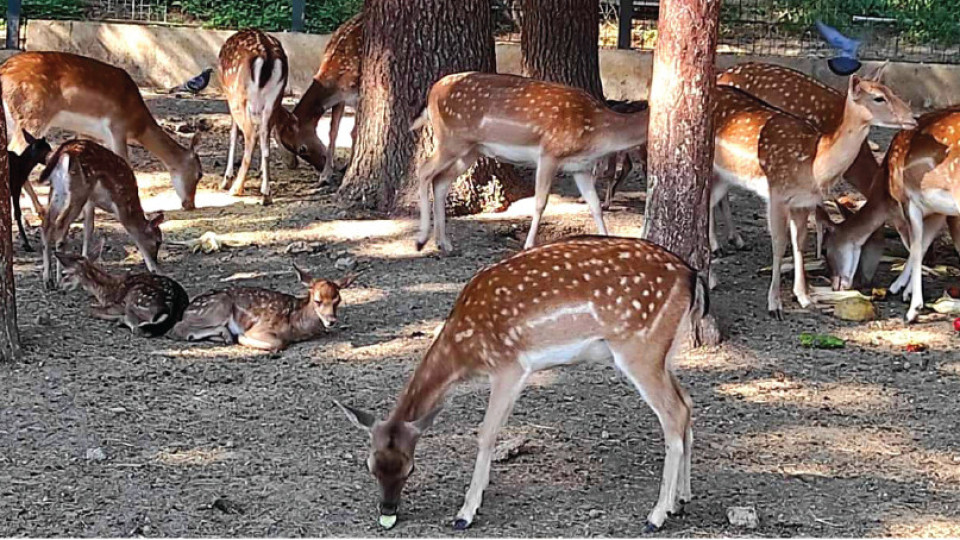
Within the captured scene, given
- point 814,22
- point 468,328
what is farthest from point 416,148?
point 814,22

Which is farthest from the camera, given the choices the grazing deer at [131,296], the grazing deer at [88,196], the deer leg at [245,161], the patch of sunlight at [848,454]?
the deer leg at [245,161]

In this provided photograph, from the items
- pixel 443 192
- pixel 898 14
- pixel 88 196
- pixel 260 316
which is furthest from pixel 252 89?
pixel 898 14

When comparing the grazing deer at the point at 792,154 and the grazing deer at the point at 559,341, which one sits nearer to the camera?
the grazing deer at the point at 559,341

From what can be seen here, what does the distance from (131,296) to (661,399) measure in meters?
3.33

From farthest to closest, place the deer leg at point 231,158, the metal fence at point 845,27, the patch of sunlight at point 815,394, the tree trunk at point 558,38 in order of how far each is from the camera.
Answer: the metal fence at point 845,27 → the tree trunk at point 558,38 → the deer leg at point 231,158 → the patch of sunlight at point 815,394

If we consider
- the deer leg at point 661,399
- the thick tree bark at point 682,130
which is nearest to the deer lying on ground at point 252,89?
the thick tree bark at point 682,130

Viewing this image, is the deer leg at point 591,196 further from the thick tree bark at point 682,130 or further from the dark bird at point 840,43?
the dark bird at point 840,43

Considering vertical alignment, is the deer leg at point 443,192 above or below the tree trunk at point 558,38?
below

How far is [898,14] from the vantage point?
49.0ft

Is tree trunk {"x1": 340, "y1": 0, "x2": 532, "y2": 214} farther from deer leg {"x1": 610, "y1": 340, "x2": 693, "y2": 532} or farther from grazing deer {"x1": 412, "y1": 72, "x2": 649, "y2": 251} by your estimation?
deer leg {"x1": 610, "y1": 340, "x2": 693, "y2": 532}

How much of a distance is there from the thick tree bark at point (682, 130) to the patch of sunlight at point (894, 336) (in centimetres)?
101

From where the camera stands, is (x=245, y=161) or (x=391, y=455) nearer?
(x=391, y=455)

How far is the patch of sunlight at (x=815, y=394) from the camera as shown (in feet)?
22.6

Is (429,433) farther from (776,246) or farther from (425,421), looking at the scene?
(776,246)
